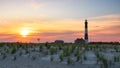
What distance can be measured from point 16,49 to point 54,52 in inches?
140

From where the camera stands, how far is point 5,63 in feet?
65.9

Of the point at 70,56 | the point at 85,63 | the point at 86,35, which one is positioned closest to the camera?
the point at 85,63

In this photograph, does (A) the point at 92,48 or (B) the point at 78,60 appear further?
(A) the point at 92,48

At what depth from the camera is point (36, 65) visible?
1859 centimetres

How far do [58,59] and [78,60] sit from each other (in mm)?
1349

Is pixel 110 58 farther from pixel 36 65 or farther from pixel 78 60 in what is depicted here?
pixel 36 65

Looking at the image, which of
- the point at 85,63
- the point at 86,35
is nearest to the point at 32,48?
the point at 85,63

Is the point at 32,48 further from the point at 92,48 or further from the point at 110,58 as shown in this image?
the point at 110,58

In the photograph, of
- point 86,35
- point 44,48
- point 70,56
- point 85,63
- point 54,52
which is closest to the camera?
point 85,63

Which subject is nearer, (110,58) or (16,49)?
(110,58)

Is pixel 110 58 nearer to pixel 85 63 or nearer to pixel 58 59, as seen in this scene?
pixel 85 63

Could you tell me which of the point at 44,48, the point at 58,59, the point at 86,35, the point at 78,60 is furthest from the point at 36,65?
the point at 86,35

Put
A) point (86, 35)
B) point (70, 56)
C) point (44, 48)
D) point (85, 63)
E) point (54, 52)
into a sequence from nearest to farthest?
point (85, 63)
point (70, 56)
point (54, 52)
point (44, 48)
point (86, 35)

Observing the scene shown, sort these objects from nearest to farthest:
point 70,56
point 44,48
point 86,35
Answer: point 70,56 → point 44,48 → point 86,35
